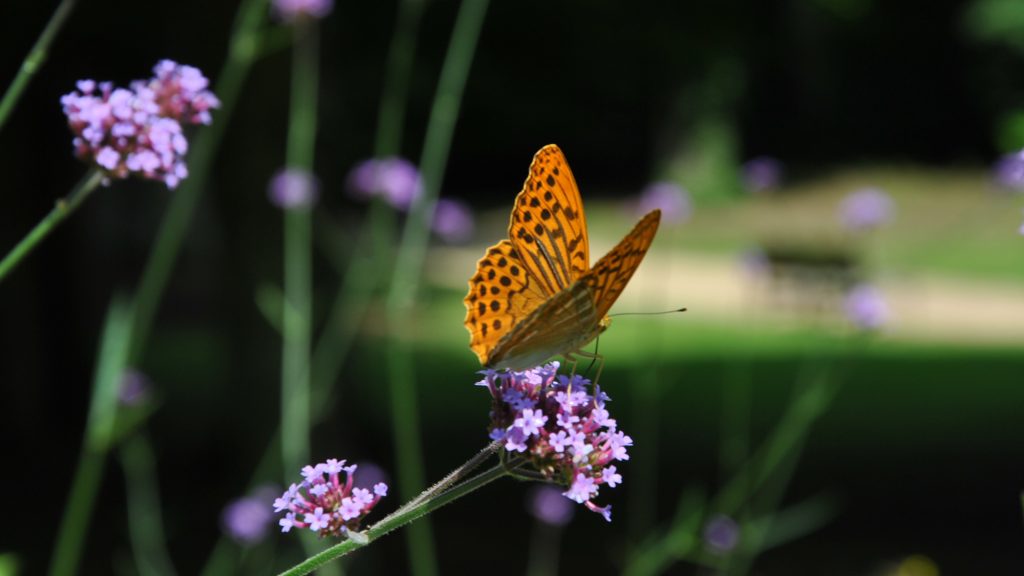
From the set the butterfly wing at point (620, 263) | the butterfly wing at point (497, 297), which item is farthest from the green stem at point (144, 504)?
the butterfly wing at point (620, 263)

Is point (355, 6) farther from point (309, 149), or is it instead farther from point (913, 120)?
point (913, 120)

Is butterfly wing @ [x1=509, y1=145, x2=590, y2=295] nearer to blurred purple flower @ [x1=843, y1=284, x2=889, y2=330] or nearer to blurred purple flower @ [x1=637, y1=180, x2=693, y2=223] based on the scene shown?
blurred purple flower @ [x1=843, y1=284, x2=889, y2=330]

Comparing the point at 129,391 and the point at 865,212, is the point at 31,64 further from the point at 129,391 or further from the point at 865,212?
the point at 865,212

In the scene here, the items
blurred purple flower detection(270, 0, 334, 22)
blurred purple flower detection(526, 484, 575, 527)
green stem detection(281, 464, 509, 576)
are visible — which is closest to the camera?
green stem detection(281, 464, 509, 576)

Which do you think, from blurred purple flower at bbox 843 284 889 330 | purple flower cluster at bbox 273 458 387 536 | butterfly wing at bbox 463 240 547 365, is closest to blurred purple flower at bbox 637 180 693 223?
blurred purple flower at bbox 843 284 889 330

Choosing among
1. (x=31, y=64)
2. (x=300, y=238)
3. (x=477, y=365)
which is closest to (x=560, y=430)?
(x=31, y=64)
